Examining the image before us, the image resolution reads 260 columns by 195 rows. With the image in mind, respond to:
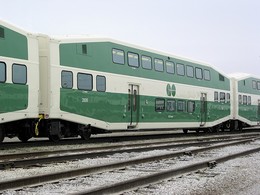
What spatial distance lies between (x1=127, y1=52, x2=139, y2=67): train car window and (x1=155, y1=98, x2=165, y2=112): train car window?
2.41 meters

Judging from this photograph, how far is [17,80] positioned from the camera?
14000 mm

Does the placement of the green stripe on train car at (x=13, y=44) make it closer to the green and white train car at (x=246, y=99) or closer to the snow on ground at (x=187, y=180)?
the snow on ground at (x=187, y=180)

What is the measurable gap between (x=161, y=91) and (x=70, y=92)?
6778 mm

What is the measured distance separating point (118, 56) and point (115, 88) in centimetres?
149

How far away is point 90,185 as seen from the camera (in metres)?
7.16

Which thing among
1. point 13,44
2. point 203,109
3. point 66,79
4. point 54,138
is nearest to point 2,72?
point 13,44

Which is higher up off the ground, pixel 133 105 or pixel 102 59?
pixel 102 59

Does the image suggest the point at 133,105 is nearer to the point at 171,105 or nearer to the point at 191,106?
the point at 171,105

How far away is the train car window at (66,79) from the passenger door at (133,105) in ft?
12.8

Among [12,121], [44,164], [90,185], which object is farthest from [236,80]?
[90,185]

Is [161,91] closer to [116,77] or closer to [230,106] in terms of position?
[116,77]

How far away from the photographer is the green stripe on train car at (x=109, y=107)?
1603 centimetres

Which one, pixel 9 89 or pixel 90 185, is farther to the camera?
pixel 9 89

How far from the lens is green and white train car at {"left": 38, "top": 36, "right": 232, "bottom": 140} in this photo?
1551 cm
